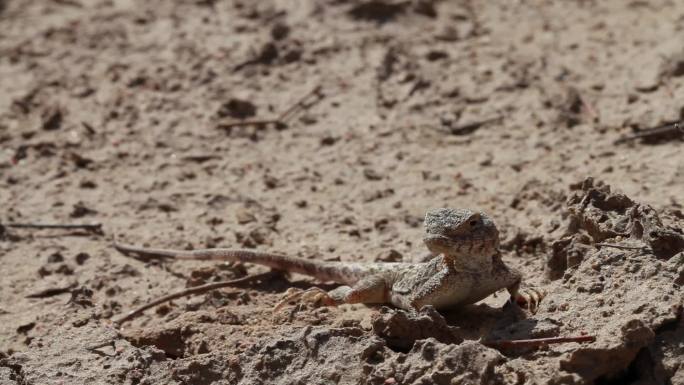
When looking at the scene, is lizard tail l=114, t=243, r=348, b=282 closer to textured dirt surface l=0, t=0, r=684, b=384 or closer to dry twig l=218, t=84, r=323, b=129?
textured dirt surface l=0, t=0, r=684, b=384

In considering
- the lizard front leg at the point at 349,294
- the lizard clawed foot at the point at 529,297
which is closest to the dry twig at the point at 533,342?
the lizard clawed foot at the point at 529,297

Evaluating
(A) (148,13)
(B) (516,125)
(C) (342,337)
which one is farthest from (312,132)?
(C) (342,337)

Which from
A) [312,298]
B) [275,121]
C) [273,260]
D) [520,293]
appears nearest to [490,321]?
[520,293]

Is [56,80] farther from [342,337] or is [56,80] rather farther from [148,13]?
[342,337]

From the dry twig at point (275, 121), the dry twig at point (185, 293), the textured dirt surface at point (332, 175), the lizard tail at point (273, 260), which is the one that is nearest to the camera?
the textured dirt surface at point (332, 175)

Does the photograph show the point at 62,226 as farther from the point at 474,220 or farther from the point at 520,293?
the point at 520,293

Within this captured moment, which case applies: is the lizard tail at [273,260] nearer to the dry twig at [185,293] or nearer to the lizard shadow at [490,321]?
the dry twig at [185,293]
